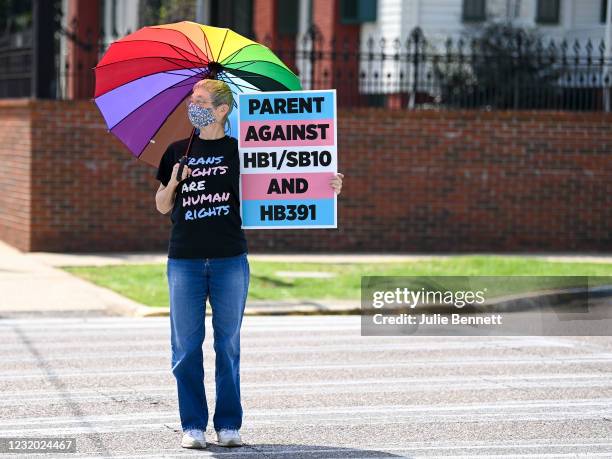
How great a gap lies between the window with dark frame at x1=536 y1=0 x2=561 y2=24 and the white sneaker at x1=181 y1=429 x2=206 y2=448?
58.6 ft

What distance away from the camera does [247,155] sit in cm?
745

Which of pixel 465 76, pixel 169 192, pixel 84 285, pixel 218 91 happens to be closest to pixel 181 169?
pixel 169 192

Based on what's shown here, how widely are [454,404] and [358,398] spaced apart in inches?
26.0

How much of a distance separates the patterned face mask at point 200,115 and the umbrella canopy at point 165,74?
497 mm

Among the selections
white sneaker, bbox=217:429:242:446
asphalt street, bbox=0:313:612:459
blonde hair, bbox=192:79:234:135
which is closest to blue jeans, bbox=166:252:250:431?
white sneaker, bbox=217:429:242:446

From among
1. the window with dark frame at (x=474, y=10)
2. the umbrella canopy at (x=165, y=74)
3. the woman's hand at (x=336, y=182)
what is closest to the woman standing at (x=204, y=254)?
the umbrella canopy at (x=165, y=74)

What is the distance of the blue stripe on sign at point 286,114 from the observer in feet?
24.8

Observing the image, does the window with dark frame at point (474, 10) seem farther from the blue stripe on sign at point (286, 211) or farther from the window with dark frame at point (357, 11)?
the blue stripe on sign at point (286, 211)

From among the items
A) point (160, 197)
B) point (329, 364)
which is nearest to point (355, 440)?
point (160, 197)

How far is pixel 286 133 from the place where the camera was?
761 cm

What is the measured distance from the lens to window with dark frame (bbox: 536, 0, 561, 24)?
2362 centimetres

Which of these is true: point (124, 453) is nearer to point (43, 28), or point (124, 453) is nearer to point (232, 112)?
point (232, 112)

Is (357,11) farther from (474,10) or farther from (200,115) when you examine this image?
(200,115)

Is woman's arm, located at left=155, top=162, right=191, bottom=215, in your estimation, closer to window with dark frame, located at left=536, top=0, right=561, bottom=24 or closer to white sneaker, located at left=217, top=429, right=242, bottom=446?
white sneaker, located at left=217, top=429, right=242, bottom=446
